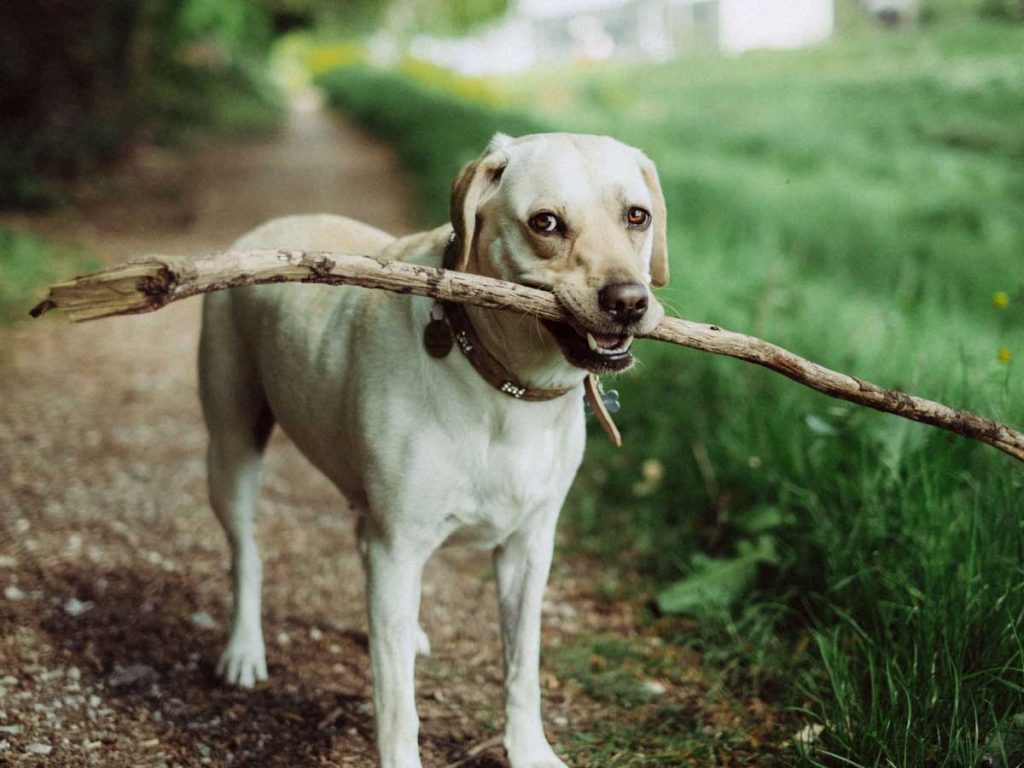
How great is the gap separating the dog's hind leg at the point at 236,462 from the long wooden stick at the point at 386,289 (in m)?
1.32

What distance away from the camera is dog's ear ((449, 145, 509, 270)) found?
2.42m

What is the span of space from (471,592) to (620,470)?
1.07 m

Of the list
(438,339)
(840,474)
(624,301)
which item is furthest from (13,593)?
(840,474)

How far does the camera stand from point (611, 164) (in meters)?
2.48

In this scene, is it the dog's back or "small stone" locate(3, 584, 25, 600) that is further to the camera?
"small stone" locate(3, 584, 25, 600)

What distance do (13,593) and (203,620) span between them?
64cm

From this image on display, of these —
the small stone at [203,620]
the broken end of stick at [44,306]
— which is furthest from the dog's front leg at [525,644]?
the broken end of stick at [44,306]

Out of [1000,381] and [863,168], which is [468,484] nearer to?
[1000,381]

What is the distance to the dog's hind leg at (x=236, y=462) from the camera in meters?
3.20

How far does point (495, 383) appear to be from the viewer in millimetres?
2428

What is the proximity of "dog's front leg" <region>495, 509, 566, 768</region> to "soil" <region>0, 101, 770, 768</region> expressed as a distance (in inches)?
7.5

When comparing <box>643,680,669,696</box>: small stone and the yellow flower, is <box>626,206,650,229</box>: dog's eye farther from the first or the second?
the yellow flower

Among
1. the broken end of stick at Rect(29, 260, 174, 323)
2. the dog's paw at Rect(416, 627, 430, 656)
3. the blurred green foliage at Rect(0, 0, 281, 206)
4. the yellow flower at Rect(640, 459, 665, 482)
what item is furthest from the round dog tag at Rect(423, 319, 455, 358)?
the blurred green foliage at Rect(0, 0, 281, 206)

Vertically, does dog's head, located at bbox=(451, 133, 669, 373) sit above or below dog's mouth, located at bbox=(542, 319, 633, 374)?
above
